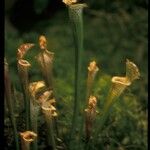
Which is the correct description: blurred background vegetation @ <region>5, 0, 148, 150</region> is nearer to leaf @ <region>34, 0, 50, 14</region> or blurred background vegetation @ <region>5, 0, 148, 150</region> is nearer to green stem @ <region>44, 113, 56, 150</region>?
leaf @ <region>34, 0, 50, 14</region>

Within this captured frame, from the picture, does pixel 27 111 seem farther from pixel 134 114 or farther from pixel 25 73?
pixel 134 114

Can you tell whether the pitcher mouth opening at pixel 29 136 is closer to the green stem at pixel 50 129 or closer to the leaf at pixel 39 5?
the green stem at pixel 50 129

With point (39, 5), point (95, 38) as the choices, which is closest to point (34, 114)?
point (39, 5)

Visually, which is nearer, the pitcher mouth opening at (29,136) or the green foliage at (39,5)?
the pitcher mouth opening at (29,136)

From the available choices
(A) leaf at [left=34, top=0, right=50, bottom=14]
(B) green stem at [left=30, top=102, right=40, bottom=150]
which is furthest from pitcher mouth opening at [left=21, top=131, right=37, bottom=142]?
(A) leaf at [left=34, top=0, right=50, bottom=14]

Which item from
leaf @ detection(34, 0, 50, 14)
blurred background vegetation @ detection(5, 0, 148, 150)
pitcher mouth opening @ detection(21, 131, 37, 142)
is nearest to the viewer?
pitcher mouth opening @ detection(21, 131, 37, 142)

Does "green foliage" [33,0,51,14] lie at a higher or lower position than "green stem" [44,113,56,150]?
higher

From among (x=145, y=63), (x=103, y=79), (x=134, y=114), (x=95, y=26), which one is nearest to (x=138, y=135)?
(x=134, y=114)

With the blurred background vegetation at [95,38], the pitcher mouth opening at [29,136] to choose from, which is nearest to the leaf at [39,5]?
the blurred background vegetation at [95,38]
